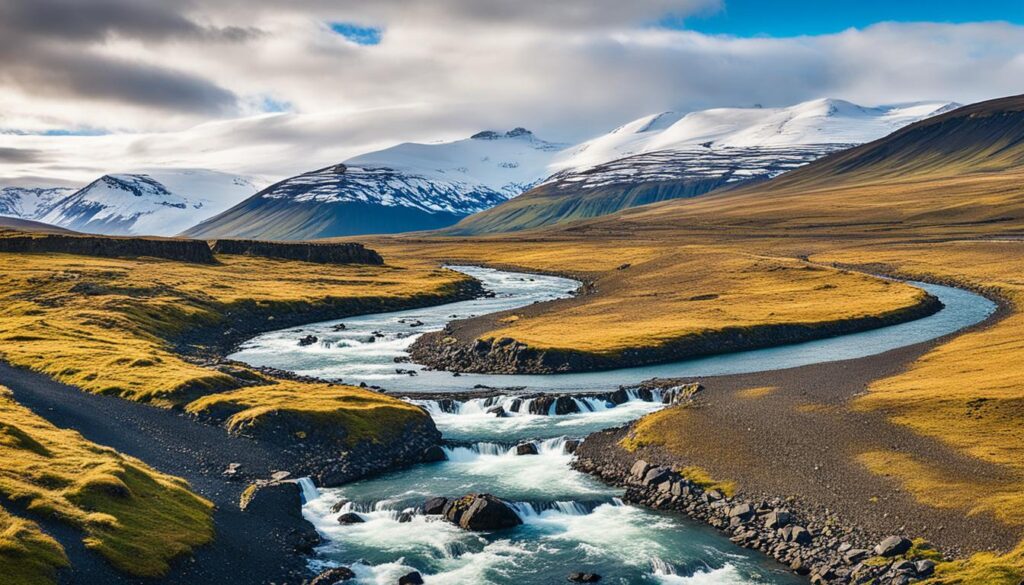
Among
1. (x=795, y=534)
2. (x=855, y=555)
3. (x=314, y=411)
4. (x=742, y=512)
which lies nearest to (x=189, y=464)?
(x=314, y=411)

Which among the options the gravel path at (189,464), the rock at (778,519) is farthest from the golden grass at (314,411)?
the rock at (778,519)

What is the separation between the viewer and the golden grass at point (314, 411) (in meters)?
65.7

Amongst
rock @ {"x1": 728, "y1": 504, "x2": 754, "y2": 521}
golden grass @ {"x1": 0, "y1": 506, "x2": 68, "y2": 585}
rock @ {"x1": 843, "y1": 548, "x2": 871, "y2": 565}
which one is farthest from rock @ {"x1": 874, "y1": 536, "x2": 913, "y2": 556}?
golden grass @ {"x1": 0, "y1": 506, "x2": 68, "y2": 585}

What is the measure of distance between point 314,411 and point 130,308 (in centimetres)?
7522

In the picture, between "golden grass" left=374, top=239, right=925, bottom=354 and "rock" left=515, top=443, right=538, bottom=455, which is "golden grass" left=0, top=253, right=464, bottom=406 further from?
"golden grass" left=374, top=239, right=925, bottom=354

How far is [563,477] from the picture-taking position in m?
59.0

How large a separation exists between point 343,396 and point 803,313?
75.6 m

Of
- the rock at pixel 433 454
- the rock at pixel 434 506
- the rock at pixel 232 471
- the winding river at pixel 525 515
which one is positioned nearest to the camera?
the winding river at pixel 525 515

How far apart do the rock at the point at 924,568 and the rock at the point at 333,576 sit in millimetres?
28504

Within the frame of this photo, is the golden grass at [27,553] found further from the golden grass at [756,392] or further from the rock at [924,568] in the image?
the golden grass at [756,392]

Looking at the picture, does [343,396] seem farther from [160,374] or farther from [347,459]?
[160,374]

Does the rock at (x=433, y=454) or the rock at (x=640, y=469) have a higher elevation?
the rock at (x=640, y=469)

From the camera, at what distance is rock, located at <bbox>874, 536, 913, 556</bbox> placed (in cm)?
4200

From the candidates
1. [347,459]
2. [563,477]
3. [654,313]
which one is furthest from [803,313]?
[347,459]
